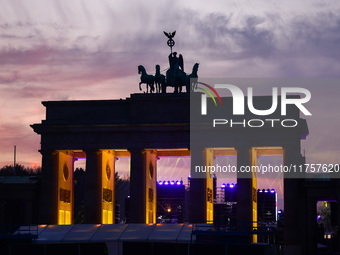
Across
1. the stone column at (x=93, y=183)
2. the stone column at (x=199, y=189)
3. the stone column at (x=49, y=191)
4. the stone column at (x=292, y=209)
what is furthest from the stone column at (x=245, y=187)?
the stone column at (x=49, y=191)

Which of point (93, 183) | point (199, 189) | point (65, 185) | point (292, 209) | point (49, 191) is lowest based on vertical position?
point (292, 209)

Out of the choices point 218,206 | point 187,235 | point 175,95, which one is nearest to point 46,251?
point 187,235

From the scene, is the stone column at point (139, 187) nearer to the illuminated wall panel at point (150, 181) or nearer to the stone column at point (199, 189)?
the illuminated wall panel at point (150, 181)

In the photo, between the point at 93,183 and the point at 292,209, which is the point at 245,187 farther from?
the point at 93,183

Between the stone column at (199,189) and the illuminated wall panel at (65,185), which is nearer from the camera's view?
the stone column at (199,189)

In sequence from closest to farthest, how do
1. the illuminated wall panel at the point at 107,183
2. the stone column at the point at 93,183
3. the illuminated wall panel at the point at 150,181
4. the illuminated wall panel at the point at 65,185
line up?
1. the stone column at the point at 93,183
2. the illuminated wall panel at the point at 150,181
3. the illuminated wall panel at the point at 107,183
4. the illuminated wall panel at the point at 65,185

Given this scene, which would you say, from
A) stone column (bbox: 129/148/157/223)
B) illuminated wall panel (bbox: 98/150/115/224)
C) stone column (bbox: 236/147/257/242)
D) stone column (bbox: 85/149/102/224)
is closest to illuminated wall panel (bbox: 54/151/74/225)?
→ stone column (bbox: 85/149/102/224)

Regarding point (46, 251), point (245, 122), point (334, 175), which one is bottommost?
point (46, 251)

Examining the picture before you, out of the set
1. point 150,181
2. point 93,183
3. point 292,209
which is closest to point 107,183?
point 93,183

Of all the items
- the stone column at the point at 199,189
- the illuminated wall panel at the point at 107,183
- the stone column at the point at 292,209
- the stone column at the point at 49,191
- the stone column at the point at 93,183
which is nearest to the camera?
the stone column at the point at 292,209

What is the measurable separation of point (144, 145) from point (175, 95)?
23.8 ft

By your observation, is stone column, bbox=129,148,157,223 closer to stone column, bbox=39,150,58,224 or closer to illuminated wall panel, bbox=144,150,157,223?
illuminated wall panel, bbox=144,150,157,223

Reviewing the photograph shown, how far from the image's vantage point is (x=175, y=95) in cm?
11106

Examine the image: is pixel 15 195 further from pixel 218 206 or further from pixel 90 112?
pixel 218 206
